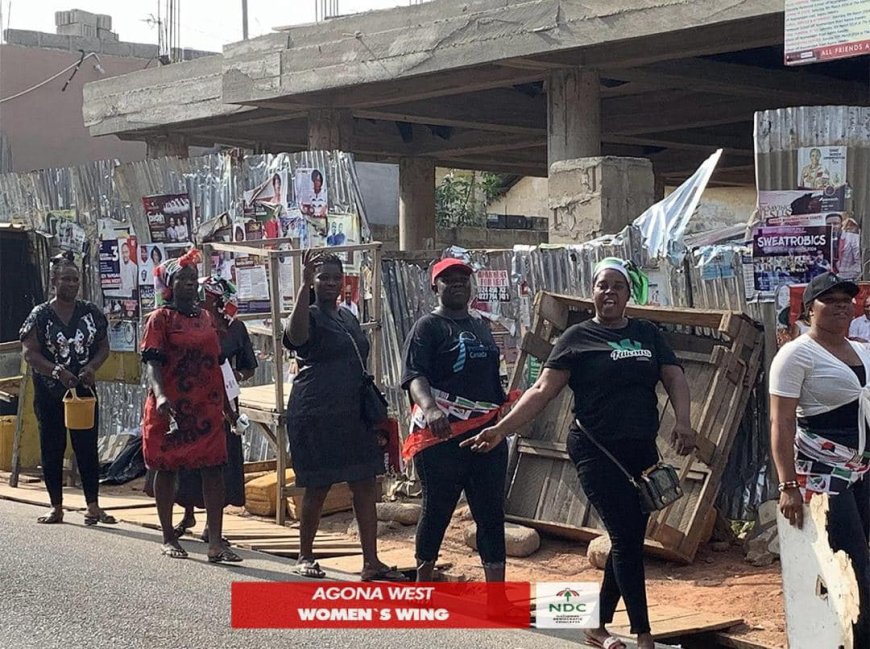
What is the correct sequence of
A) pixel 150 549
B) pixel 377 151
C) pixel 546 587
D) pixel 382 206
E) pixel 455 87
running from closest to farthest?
pixel 546 587 → pixel 150 549 → pixel 455 87 → pixel 377 151 → pixel 382 206

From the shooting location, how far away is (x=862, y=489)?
5.54m

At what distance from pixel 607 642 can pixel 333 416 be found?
7.08 feet

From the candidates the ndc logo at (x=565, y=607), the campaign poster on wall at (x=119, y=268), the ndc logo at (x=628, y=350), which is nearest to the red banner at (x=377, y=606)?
the ndc logo at (x=565, y=607)

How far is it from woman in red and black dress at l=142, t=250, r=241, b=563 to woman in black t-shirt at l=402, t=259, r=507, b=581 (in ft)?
5.61

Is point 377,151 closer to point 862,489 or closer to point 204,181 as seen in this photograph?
point 204,181

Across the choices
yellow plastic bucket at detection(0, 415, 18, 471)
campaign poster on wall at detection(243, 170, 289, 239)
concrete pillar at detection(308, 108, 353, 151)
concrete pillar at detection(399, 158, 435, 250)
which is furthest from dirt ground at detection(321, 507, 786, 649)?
concrete pillar at detection(399, 158, 435, 250)

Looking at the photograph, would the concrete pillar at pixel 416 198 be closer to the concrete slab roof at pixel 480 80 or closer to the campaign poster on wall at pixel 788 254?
the concrete slab roof at pixel 480 80

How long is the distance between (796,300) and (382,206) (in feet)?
75.1

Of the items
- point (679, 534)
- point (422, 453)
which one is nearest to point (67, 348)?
point (422, 453)

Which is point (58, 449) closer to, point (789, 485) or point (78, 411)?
point (78, 411)

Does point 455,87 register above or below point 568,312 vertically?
above

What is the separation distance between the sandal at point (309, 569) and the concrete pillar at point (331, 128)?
9.48 meters

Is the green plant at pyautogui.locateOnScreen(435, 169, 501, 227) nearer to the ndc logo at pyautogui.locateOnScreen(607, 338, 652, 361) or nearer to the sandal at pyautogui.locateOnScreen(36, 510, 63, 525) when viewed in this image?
the sandal at pyautogui.locateOnScreen(36, 510, 63, 525)

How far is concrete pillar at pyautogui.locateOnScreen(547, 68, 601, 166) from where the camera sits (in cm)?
1370
